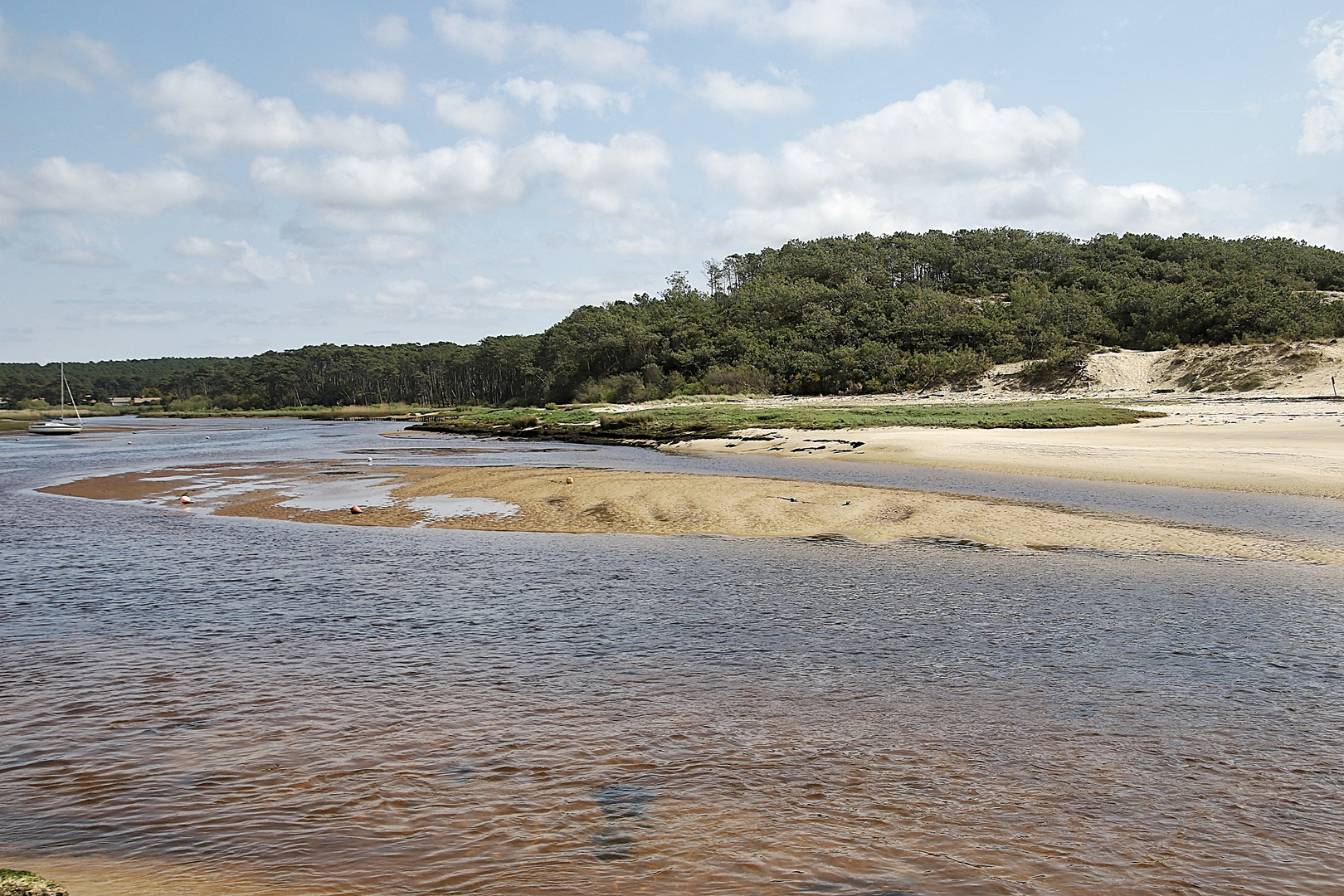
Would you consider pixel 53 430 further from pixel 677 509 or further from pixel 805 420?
pixel 677 509

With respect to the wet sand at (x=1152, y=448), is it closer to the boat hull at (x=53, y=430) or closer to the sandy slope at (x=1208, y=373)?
the sandy slope at (x=1208, y=373)

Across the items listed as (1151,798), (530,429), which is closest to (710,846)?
(1151,798)

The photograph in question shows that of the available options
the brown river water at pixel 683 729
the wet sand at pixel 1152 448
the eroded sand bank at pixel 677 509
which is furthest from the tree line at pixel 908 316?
the brown river water at pixel 683 729

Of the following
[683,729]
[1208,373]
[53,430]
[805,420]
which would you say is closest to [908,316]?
[1208,373]

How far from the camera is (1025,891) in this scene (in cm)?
394

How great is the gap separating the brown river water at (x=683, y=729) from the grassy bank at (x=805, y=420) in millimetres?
23717

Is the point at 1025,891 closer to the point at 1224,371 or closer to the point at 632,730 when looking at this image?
the point at 632,730

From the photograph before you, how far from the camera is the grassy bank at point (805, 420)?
112 ft

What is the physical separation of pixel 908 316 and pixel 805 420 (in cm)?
3510

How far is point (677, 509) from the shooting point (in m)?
17.2

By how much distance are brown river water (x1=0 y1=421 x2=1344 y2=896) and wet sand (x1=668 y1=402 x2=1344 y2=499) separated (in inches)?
381

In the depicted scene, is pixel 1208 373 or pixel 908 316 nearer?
pixel 1208 373

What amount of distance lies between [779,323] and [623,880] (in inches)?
3199

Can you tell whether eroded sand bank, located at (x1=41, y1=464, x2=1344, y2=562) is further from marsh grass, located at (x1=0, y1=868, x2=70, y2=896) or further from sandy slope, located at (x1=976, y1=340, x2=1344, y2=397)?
sandy slope, located at (x1=976, y1=340, x2=1344, y2=397)
